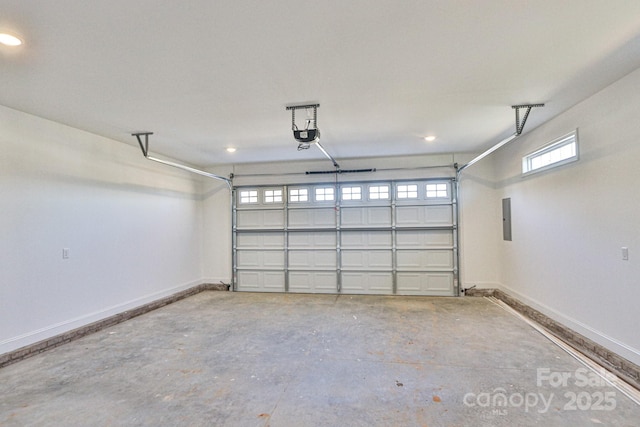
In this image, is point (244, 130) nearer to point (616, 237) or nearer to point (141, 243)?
point (141, 243)

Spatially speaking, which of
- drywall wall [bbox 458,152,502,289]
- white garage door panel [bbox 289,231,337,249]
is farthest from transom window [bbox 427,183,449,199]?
white garage door panel [bbox 289,231,337,249]

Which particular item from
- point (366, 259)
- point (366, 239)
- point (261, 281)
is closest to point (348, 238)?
point (366, 239)

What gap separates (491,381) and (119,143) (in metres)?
5.57

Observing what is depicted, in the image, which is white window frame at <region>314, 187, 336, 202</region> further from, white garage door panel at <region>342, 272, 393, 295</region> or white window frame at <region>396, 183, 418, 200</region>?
white garage door panel at <region>342, 272, 393, 295</region>

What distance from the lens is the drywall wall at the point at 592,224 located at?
2.71m

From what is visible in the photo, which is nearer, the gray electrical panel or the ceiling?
the ceiling

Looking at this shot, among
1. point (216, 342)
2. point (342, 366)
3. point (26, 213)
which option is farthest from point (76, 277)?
point (342, 366)

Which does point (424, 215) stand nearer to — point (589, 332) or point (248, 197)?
point (589, 332)

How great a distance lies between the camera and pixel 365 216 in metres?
6.22

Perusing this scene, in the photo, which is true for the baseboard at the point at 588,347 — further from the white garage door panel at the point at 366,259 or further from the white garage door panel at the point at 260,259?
the white garage door panel at the point at 260,259

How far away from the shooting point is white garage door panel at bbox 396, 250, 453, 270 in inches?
231

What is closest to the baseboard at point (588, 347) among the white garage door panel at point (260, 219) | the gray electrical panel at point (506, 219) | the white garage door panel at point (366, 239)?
the gray electrical panel at point (506, 219)

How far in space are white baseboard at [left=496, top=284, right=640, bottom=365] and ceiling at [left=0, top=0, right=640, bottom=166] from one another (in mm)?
2444

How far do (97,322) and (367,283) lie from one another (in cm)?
447
